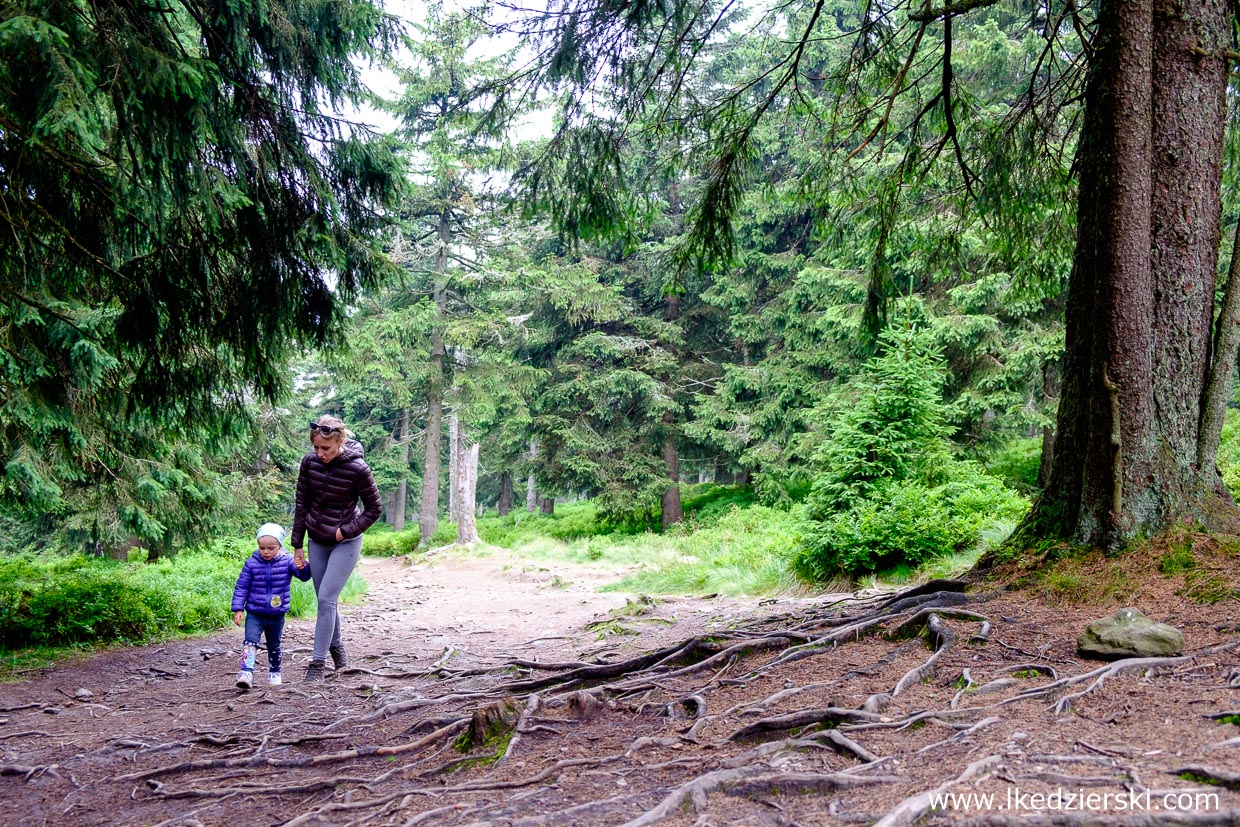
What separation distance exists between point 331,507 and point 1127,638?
5.05m

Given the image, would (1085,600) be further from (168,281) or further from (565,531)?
(565,531)

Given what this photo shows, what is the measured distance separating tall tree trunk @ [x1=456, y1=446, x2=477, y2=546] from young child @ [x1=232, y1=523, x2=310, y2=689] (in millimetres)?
15921

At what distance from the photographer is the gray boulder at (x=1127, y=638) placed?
3.23m

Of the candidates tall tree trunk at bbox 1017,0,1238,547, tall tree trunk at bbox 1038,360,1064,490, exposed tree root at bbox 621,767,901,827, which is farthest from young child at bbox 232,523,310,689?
tall tree trunk at bbox 1038,360,1064,490

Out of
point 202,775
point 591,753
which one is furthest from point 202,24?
point 591,753

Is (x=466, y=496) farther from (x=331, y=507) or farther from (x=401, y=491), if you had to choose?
(x=331, y=507)

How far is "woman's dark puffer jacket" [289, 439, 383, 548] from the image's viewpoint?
553 centimetres

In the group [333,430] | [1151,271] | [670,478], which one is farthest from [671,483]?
[1151,271]

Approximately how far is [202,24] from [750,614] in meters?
6.37

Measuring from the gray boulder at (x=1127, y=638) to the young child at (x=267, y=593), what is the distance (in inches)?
204

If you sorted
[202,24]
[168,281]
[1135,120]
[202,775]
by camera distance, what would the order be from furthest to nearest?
[168,281]
[202,24]
[1135,120]
[202,775]

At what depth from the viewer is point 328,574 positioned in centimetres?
555

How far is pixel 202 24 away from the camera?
4.59 m

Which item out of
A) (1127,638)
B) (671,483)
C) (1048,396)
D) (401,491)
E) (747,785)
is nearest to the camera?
(747,785)
